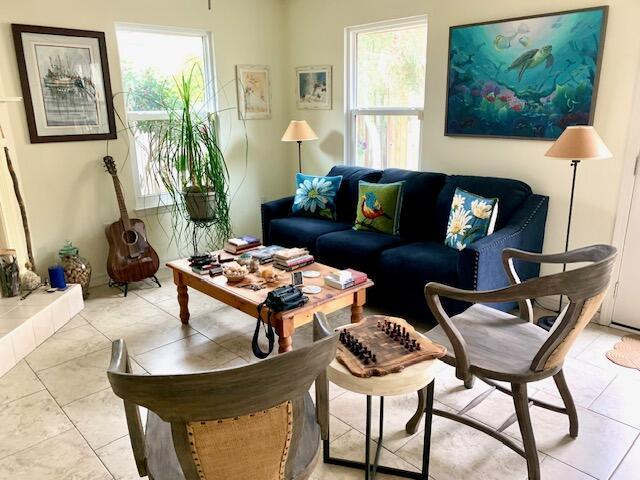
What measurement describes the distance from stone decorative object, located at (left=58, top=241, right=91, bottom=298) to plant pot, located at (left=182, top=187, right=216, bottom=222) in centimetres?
93

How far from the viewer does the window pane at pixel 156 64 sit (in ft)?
13.1

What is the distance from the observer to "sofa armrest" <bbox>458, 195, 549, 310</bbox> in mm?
2801

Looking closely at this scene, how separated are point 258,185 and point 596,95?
10.3ft

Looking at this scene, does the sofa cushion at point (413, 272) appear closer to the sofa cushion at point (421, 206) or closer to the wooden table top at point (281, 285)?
the sofa cushion at point (421, 206)

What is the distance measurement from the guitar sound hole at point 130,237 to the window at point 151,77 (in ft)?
1.16

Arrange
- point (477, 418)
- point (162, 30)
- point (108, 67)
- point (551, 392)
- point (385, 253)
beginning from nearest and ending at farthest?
point (477, 418)
point (551, 392)
point (385, 253)
point (108, 67)
point (162, 30)

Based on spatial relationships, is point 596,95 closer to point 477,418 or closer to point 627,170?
point 627,170

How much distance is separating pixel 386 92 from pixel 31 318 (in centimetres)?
325

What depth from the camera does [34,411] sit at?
2.37 metres

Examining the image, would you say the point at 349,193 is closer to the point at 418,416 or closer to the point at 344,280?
the point at 344,280

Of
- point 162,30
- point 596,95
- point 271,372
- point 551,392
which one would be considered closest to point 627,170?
point 596,95

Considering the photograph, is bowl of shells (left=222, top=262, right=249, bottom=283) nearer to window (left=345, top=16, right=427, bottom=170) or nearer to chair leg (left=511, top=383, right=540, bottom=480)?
chair leg (left=511, top=383, right=540, bottom=480)

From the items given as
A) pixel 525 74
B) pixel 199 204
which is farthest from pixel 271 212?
pixel 525 74

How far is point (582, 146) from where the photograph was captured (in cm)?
266
